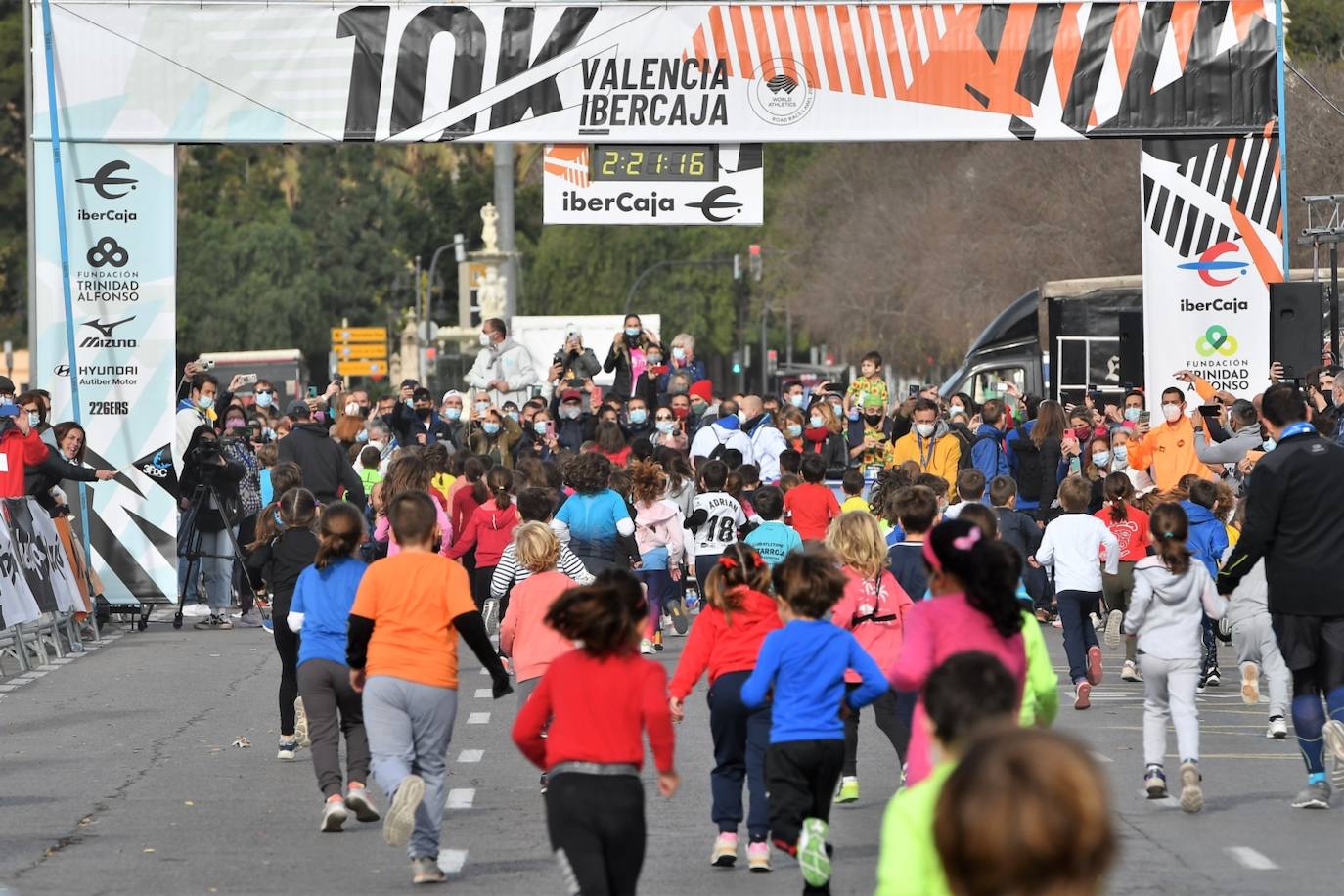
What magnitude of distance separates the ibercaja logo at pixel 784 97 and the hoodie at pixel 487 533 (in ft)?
16.4

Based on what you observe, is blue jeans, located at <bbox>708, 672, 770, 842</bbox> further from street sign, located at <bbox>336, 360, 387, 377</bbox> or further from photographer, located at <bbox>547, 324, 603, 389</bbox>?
street sign, located at <bbox>336, 360, 387, 377</bbox>

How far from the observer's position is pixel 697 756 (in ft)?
40.7

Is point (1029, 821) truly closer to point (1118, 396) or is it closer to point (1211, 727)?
point (1211, 727)

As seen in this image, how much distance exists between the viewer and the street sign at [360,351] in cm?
6391

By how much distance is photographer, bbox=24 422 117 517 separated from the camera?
61.6 feet

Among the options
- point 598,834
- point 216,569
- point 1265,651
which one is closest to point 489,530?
point 216,569

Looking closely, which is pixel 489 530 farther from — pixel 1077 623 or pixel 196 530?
pixel 196 530

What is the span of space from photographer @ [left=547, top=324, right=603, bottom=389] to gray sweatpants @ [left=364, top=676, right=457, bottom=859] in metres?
16.8

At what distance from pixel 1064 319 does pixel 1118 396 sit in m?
2.71

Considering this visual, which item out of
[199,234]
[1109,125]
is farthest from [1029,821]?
[199,234]

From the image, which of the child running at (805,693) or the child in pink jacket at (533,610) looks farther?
the child in pink jacket at (533,610)

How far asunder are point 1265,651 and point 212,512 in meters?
11.4

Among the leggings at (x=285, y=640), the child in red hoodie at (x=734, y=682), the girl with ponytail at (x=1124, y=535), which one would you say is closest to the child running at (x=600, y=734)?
the child in red hoodie at (x=734, y=682)

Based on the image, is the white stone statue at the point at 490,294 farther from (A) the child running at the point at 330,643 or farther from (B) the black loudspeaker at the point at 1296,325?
(A) the child running at the point at 330,643
